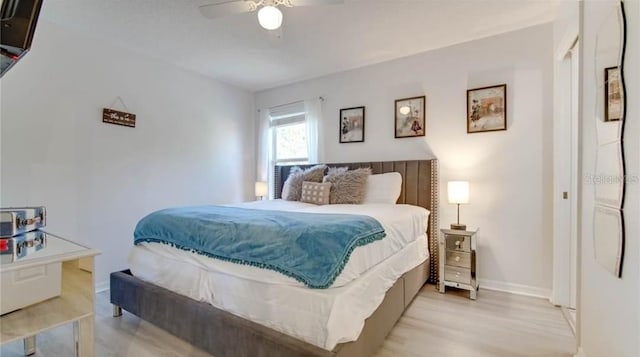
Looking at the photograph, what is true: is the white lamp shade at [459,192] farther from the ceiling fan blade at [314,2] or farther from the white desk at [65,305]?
the white desk at [65,305]

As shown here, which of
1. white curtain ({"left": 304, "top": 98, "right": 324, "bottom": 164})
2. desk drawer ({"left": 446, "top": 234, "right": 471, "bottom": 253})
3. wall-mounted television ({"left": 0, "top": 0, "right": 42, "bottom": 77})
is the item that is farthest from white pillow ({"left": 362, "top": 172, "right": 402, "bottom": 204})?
wall-mounted television ({"left": 0, "top": 0, "right": 42, "bottom": 77})

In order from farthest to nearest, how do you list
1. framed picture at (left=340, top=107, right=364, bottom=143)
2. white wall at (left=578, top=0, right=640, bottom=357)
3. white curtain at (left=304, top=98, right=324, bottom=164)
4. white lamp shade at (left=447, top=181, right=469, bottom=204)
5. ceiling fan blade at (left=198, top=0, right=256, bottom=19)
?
1. white curtain at (left=304, top=98, right=324, bottom=164)
2. framed picture at (left=340, top=107, right=364, bottom=143)
3. white lamp shade at (left=447, top=181, right=469, bottom=204)
4. ceiling fan blade at (left=198, top=0, right=256, bottom=19)
5. white wall at (left=578, top=0, right=640, bottom=357)

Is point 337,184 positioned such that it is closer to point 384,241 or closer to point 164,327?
point 384,241

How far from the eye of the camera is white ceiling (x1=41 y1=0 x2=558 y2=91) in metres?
2.52

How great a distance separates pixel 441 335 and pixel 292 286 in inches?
51.1

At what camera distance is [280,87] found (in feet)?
15.4

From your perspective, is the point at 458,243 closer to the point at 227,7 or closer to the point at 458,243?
the point at 458,243

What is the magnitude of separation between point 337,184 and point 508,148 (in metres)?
1.80

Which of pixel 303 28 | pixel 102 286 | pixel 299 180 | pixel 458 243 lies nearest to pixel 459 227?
pixel 458 243

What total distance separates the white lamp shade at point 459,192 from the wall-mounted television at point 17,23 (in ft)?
10.2

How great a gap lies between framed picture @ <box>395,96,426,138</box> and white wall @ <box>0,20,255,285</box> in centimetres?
266

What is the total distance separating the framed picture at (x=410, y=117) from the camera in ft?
11.3

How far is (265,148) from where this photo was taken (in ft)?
15.8

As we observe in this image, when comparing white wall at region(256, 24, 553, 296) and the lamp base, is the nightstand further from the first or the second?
white wall at region(256, 24, 553, 296)
